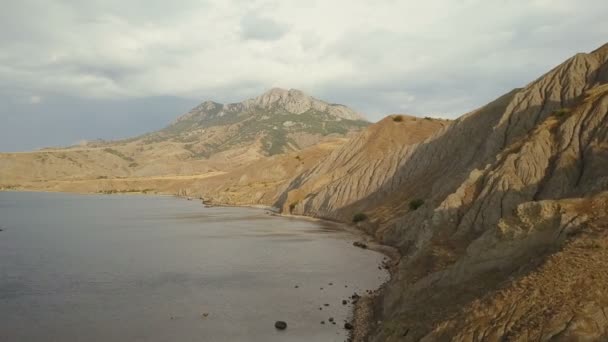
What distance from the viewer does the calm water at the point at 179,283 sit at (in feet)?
92.4

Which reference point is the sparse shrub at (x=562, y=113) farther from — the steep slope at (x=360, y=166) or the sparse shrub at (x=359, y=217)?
the steep slope at (x=360, y=166)

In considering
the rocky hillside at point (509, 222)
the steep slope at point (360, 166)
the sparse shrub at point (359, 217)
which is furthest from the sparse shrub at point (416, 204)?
the steep slope at point (360, 166)

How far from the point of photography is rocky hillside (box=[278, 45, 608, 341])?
638 inches

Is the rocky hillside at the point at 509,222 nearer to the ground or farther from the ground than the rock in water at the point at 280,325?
farther from the ground

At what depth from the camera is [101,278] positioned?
4219 centimetres

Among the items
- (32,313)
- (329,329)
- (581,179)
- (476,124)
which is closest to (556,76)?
(476,124)

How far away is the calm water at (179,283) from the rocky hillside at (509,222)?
6.30 m

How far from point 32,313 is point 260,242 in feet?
108

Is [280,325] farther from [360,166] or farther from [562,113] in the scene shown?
[360,166]

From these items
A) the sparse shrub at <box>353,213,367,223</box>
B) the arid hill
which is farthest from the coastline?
the sparse shrub at <box>353,213,367,223</box>

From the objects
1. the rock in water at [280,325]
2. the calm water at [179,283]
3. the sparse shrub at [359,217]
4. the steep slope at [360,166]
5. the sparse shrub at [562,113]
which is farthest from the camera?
the steep slope at [360,166]

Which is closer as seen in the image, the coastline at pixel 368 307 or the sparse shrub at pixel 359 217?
the coastline at pixel 368 307

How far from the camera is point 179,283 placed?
40.1m

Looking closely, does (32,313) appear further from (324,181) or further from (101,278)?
(324,181)
